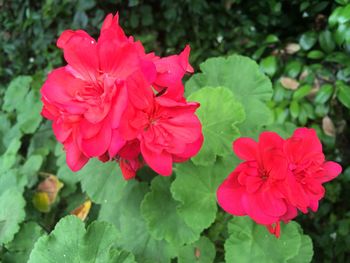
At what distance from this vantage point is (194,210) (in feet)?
3.83

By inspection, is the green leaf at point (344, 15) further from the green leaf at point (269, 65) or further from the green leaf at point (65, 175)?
the green leaf at point (65, 175)

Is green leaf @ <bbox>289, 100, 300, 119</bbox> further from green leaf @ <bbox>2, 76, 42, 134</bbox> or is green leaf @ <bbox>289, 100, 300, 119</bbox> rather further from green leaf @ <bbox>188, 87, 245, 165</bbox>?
green leaf @ <bbox>2, 76, 42, 134</bbox>

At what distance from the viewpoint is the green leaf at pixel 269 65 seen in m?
1.93

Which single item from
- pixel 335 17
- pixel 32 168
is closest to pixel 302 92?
pixel 335 17

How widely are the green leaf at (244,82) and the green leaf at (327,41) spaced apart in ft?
2.30

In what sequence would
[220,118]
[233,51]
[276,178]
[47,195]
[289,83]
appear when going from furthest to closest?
[233,51]
[289,83]
[47,195]
[220,118]
[276,178]

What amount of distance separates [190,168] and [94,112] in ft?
1.39

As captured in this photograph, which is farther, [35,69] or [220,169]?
[35,69]

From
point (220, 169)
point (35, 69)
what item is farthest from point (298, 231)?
point (35, 69)

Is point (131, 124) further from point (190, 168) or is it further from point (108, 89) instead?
point (190, 168)

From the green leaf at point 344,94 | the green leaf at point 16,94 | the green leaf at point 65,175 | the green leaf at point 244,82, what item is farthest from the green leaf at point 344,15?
the green leaf at point 16,94

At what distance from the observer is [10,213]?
1.34 m

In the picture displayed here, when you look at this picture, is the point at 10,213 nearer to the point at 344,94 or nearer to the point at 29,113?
the point at 29,113

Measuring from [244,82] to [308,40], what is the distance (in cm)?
80
